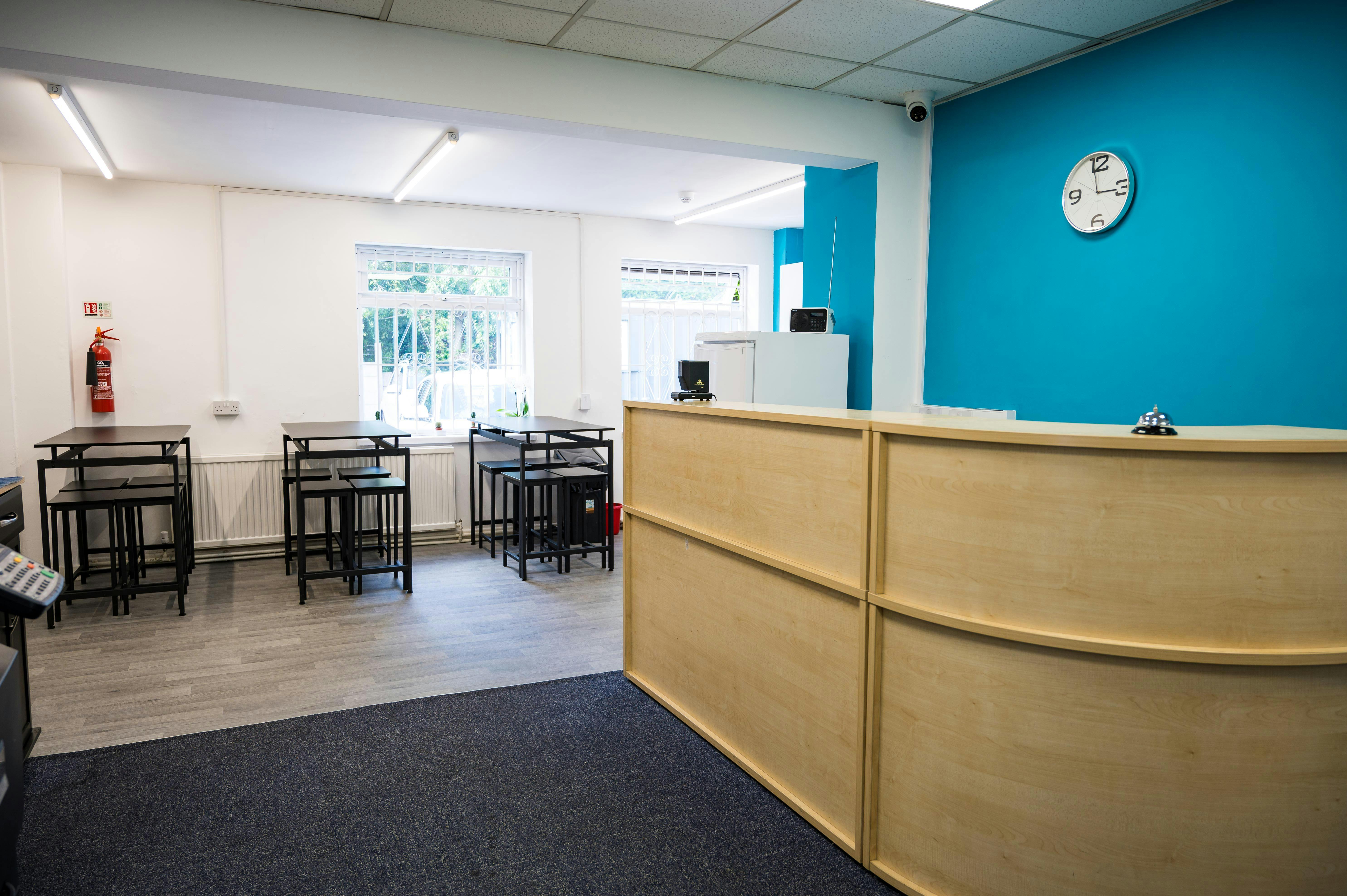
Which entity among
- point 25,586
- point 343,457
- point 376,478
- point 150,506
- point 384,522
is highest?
point 25,586

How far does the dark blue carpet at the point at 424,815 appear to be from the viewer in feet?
6.87

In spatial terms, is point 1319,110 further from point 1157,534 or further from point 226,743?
point 226,743

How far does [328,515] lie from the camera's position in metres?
5.07

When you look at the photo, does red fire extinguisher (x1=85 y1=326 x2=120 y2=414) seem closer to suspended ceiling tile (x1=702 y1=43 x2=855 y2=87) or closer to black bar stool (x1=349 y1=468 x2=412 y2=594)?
black bar stool (x1=349 y1=468 x2=412 y2=594)

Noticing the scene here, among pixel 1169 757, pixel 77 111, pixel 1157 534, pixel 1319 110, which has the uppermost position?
pixel 77 111

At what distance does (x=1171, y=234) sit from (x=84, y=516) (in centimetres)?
593

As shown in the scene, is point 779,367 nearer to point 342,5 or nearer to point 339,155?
point 342,5

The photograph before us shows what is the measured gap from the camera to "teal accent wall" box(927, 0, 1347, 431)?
112 inches

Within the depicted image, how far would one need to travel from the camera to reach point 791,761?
2.43 metres

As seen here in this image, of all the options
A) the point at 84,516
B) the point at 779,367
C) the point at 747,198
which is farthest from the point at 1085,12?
the point at 84,516

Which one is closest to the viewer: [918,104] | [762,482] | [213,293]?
[762,482]

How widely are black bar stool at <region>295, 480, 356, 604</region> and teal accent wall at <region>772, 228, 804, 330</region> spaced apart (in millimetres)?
3987

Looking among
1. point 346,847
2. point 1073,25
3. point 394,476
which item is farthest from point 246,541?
point 1073,25

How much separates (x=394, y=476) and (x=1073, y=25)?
4.68 m
